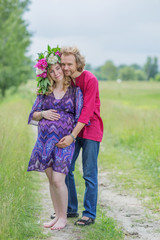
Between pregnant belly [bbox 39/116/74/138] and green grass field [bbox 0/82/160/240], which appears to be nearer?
green grass field [bbox 0/82/160/240]

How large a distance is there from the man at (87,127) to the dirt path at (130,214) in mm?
496

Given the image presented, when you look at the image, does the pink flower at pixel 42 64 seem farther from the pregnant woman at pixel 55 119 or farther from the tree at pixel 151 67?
the tree at pixel 151 67

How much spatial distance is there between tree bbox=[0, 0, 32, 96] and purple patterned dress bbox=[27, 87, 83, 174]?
63.7 ft

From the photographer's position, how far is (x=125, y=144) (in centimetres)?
989

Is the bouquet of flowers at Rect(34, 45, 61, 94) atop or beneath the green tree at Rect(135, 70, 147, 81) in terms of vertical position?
atop

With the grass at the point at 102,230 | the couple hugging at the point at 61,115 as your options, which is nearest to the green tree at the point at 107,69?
the grass at the point at 102,230

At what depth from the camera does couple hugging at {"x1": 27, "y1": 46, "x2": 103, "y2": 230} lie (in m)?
4.11

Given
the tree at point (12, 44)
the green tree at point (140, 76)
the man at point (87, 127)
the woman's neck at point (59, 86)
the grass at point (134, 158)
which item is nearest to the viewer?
the man at point (87, 127)

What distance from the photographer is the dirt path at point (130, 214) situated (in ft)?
13.9

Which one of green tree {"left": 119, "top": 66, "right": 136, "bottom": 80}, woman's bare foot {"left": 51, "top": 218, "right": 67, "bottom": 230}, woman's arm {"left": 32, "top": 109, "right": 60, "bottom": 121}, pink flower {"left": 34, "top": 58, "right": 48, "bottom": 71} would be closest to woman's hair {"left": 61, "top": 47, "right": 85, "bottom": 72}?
pink flower {"left": 34, "top": 58, "right": 48, "bottom": 71}

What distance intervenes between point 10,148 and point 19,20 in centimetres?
1991

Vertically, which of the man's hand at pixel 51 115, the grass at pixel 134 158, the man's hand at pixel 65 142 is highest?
the man's hand at pixel 51 115

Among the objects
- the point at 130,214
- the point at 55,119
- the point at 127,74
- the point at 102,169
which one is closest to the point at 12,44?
the point at 102,169

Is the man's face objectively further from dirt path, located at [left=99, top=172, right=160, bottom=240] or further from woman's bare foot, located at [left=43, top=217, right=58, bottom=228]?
dirt path, located at [left=99, top=172, right=160, bottom=240]
